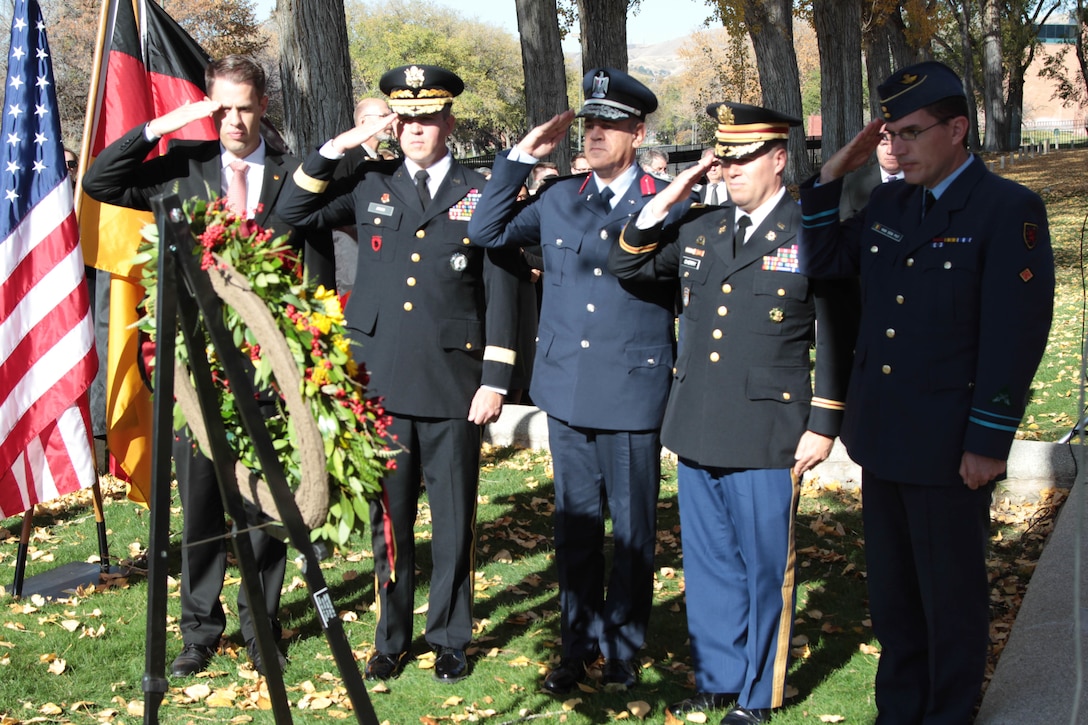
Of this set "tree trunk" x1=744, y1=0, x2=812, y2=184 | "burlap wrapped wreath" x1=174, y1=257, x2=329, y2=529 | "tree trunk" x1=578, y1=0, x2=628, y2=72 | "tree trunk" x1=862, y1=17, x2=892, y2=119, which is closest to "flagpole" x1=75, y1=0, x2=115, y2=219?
"burlap wrapped wreath" x1=174, y1=257, x2=329, y2=529

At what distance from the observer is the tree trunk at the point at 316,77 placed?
8359mm

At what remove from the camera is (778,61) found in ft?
74.6

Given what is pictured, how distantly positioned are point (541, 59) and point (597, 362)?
947cm

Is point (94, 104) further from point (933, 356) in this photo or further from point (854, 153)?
point (933, 356)

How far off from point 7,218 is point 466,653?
3.15 metres

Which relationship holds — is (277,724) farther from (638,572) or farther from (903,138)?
(903,138)

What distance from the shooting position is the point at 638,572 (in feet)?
15.3

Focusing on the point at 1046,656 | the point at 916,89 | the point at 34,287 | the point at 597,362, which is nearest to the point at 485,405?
the point at 597,362

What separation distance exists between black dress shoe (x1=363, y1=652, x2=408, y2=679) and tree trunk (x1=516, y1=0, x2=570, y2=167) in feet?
29.9

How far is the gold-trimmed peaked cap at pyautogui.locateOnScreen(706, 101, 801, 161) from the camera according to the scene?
4.02 m

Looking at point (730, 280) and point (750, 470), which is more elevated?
point (730, 280)

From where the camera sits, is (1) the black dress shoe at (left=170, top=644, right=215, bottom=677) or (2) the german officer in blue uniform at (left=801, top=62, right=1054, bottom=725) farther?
(1) the black dress shoe at (left=170, top=644, right=215, bottom=677)

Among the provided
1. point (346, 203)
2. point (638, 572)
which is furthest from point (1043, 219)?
point (346, 203)

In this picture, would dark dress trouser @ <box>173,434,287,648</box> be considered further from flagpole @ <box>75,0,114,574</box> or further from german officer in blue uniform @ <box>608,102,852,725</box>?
german officer in blue uniform @ <box>608,102,852,725</box>
